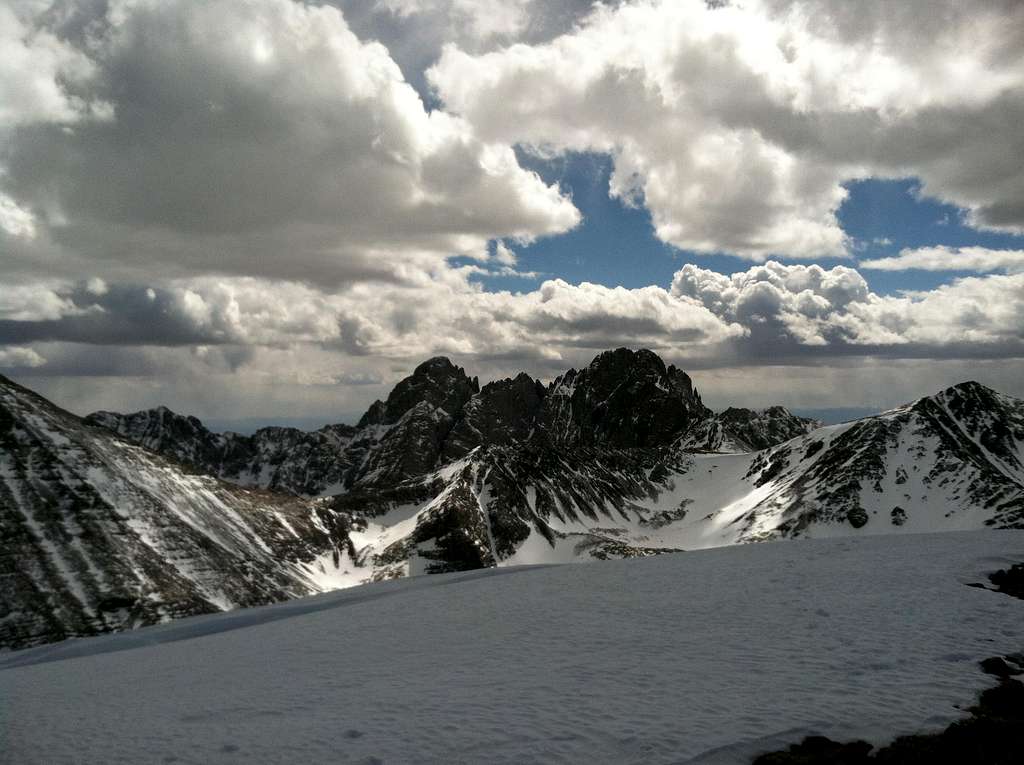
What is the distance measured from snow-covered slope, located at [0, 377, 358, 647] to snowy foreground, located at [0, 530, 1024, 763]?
2934 inches

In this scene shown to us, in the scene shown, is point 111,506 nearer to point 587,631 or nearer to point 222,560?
point 222,560

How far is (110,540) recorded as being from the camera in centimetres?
11900

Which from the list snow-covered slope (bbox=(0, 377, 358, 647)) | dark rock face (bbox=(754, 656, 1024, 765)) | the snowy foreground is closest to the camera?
dark rock face (bbox=(754, 656, 1024, 765))

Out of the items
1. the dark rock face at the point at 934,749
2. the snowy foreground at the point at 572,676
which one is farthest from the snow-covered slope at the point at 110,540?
the dark rock face at the point at 934,749

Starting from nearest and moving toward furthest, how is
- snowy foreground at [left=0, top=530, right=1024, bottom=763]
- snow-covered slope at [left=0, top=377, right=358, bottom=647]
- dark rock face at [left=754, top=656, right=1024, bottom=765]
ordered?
dark rock face at [left=754, top=656, right=1024, bottom=765]
snowy foreground at [left=0, top=530, right=1024, bottom=763]
snow-covered slope at [left=0, top=377, right=358, bottom=647]

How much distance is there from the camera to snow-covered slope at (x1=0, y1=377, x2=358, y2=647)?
10494 cm

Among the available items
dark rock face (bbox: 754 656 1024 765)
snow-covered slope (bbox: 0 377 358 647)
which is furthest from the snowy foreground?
snow-covered slope (bbox: 0 377 358 647)

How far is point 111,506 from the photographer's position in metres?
125

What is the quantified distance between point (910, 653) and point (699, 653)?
7.79 metres

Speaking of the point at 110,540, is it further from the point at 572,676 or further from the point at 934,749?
the point at 934,749

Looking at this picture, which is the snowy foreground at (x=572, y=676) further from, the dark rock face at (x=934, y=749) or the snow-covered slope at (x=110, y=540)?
the snow-covered slope at (x=110, y=540)

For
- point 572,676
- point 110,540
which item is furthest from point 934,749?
point 110,540

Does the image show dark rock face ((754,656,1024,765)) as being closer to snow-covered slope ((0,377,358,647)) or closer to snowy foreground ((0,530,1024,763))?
snowy foreground ((0,530,1024,763))

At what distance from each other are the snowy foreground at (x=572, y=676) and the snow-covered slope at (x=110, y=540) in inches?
2934
